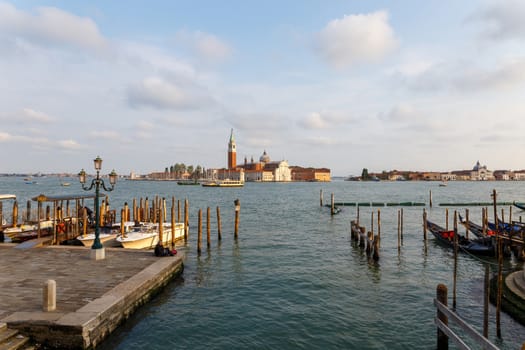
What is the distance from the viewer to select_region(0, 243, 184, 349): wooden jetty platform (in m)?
6.86

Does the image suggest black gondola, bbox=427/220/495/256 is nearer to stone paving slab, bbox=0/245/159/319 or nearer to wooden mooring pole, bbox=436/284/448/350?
wooden mooring pole, bbox=436/284/448/350

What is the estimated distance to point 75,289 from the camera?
Answer: 9.07 m

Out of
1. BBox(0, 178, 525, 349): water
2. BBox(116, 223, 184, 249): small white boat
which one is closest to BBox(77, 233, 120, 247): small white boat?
BBox(116, 223, 184, 249): small white boat

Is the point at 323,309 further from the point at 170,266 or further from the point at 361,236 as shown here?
the point at 361,236

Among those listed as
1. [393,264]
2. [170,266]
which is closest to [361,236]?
[393,264]

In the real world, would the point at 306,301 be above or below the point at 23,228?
below

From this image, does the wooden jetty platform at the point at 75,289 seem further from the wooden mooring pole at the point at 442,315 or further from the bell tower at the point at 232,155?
the bell tower at the point at 232,155

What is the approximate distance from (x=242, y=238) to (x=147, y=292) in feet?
44.5

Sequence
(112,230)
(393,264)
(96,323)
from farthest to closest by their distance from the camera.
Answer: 1. (112,230)
2. (393,264)
3. (96,323)

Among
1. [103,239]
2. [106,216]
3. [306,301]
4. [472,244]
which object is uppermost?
[106,216]

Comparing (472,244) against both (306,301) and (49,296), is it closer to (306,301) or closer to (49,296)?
(306,301)

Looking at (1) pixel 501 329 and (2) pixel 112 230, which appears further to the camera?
(2) pixel 112 230

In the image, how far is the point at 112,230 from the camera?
20188 millimetres

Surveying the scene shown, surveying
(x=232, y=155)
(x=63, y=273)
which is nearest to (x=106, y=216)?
(x=63, y=273)
